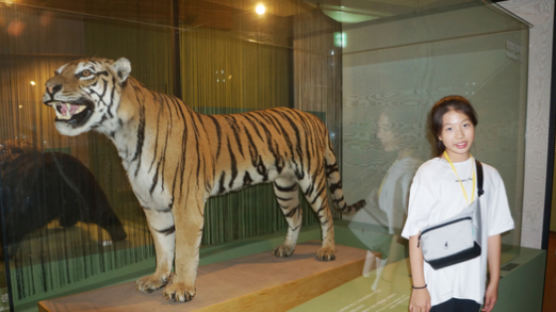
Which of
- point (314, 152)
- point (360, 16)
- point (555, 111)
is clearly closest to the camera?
point (360, 16)

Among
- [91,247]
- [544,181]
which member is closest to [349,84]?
[91,247]

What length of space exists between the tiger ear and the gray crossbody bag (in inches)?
62.3

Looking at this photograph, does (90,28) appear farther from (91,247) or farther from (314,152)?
(314,152)

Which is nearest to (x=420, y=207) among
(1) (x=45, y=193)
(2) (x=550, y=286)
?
(1) (x=45, y=193)

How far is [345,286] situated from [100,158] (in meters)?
1.65

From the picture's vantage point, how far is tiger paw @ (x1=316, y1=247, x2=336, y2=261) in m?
2.94

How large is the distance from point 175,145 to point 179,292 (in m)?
0.78

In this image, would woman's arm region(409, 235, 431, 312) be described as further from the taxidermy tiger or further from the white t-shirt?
the taxidermy tiger

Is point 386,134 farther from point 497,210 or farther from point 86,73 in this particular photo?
point 86,73

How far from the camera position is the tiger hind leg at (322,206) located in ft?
9.53

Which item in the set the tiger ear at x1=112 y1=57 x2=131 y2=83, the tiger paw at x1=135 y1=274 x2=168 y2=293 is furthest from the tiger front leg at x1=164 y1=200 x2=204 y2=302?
the tiger ear at x1=112 y1=57 x2=131 y2=83

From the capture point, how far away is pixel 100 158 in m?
2.29

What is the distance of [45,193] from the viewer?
211cm

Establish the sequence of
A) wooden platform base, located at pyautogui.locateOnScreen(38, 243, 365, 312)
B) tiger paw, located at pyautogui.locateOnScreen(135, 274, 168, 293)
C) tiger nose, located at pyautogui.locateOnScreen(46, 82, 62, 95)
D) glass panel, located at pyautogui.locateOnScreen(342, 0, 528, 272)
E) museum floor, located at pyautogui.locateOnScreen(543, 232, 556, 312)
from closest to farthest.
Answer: tiger nose, located at pyautogui.locateOnScreen(46, 82, 62, 95) < wooden platform base, located at pyautogui.locateOnScreen(38, 243, 365, 312) < tiger paw, located at pyautogui.locateOnScreen(135, 274, 168, 293) < glass panel, located at pyautogui.locateOnScreen(342, 0, 528, 272) < museum floor, located at pyautogui.locateOnScreen(543, 232, 556, 312)
